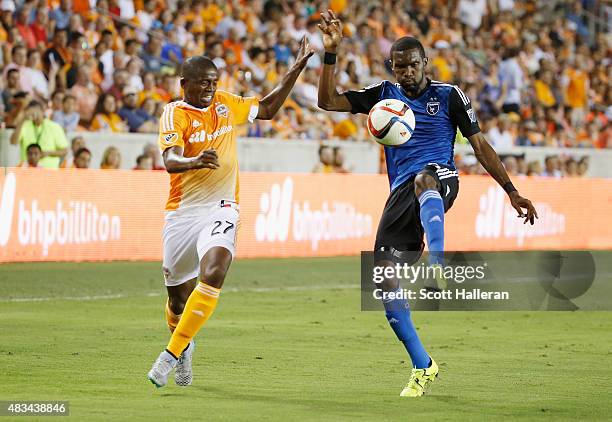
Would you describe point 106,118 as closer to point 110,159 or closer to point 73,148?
point 110,159

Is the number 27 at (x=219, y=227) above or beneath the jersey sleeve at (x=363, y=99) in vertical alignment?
beneath

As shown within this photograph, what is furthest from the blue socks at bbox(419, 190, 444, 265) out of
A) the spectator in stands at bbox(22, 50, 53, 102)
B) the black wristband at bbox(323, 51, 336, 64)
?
the spectator in stands at bbox(22, 50, 53, 102)

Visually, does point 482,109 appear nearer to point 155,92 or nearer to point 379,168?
point 379,168

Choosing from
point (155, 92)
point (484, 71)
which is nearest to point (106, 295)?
point (155, 92)

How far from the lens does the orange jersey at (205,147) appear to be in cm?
902

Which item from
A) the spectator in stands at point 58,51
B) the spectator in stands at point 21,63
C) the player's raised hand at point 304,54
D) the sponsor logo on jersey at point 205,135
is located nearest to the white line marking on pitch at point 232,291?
the spectator in stands at point 21,63

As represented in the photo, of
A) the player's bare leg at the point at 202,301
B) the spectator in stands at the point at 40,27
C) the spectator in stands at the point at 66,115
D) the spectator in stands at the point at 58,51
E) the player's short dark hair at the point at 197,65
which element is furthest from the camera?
the spectator in stands at the point at 40,27

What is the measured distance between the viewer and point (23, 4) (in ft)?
70.9

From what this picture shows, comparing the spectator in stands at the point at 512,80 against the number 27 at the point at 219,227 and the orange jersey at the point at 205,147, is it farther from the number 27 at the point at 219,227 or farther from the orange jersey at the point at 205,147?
the number 27 at the point at 219,227

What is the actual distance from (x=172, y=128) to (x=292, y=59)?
1699cm

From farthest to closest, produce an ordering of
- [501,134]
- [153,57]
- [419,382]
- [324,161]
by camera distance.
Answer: [501,134] < [153,57] < [324,161] < [419,382]

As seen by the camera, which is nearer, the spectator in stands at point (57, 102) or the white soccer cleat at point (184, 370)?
the white soccer cleat at point (184, 370)

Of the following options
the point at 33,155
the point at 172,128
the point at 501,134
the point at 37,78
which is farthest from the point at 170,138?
the point at 501,134

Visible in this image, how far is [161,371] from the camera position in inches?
336
